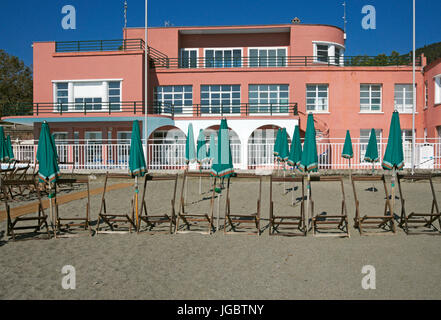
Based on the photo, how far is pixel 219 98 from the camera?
26.1 m

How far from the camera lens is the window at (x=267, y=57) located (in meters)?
28.8

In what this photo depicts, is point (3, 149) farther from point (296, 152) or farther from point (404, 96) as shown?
point (404, 96)

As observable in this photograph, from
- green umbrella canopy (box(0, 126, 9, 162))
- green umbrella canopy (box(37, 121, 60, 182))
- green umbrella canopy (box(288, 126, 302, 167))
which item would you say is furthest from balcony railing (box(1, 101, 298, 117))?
green umbrella canopy (box(37, 121, 60, 182))

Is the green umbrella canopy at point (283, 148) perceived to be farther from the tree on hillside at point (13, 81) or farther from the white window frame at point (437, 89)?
the tree on hillside at point (13, 81)

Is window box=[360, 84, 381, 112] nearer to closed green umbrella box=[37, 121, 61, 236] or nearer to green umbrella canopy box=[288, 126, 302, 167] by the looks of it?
green umbrella canopy box=[288, 126, 302, 167]

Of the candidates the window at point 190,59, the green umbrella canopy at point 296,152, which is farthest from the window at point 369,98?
the green umbrella canopy at point 296,152

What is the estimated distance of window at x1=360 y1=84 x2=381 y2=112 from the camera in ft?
83.8

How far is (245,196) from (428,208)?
5.60m

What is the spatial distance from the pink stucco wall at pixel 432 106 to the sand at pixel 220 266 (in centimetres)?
1838

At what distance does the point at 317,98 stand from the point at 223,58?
8220mm

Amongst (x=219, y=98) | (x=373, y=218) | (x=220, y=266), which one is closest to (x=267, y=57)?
(x=219, y=98)

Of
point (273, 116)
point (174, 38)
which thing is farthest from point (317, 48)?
point (174, 38)

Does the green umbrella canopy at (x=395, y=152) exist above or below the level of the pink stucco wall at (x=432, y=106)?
below
